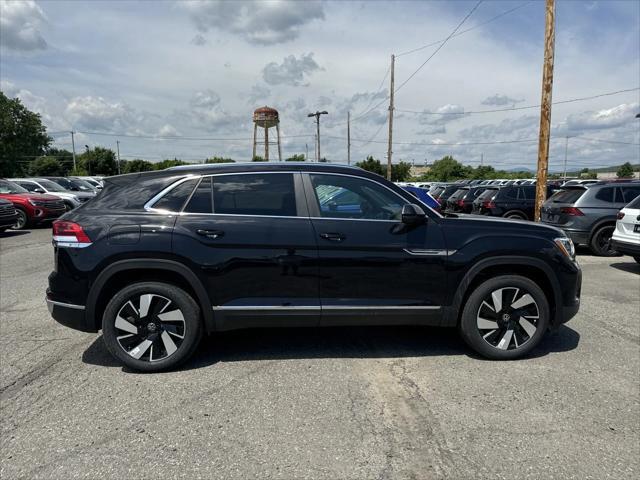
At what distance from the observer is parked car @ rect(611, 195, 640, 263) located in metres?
7.88

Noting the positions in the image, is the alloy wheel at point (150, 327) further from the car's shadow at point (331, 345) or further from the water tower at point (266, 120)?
the water tower at point (266, 120)

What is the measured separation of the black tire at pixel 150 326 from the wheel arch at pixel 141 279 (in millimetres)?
74

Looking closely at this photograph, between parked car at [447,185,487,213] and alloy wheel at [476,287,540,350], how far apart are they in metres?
14.3

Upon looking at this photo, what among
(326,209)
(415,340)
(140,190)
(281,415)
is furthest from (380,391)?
(140,190)

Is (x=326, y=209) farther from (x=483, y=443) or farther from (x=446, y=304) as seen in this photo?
(x=483, y=443)

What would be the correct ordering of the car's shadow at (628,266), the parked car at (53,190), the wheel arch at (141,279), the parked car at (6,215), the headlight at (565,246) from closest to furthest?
the wheel arch at (141,279) < the headlight at (565,246) < the car's shadow at (628,266) < the parked car at (6,215) < the parked car at (53,190)

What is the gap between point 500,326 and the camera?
4094 millimetres

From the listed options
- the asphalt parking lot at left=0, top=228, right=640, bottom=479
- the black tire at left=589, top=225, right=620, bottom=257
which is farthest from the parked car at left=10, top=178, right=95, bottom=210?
the black tire at left=589, top=225, right=620, bottom=257

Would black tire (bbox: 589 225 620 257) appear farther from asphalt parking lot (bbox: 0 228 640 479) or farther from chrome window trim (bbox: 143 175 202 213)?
chrome window trim (bbox: 143 175 202 213)

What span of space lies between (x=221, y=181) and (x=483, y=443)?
2.84 meters

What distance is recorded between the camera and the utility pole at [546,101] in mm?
12219

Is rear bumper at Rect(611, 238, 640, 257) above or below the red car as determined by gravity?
below

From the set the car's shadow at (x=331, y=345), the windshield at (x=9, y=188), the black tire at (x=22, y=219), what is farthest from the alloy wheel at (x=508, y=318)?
the windshield at (x=9, y=188)

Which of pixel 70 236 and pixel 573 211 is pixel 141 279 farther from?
pixel 573 211
